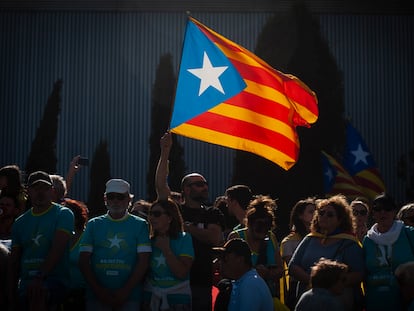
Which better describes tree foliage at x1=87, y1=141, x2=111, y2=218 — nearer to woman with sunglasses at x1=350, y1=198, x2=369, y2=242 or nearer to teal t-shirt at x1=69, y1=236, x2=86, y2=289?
woman with sunglasses at x1=350, y1=198, x2=369, y2=242

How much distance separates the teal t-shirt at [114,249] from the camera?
6504 mm

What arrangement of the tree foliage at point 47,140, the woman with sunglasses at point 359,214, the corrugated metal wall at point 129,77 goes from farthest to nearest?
the corrugated metal wall at point 129,77 → the tree foliage at point 47,140 → the woman with sunglasses at point 359,214

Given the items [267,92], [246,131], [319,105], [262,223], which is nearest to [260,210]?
[262,223]

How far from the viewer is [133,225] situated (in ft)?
21.7

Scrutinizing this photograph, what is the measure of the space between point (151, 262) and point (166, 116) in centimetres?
1861

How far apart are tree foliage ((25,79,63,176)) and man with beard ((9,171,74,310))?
1801 centimetres

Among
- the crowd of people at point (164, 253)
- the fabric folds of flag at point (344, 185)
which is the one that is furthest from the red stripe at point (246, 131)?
the fabric folds of flag at point (344, 185)

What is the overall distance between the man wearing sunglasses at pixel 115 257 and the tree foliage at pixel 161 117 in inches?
692

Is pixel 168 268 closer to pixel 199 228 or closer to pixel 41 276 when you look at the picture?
pixel 199 228

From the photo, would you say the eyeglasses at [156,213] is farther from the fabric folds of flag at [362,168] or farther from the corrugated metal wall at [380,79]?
the corrugated metal wall at [380,79]

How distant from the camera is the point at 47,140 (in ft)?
82.3

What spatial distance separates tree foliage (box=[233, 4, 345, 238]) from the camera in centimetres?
2217

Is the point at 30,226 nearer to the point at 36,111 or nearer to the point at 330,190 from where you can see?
the point at 330,190

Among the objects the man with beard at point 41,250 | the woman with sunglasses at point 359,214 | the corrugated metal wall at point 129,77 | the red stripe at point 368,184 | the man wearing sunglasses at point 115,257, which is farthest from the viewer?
the corrugated metal wall at point 129,77
